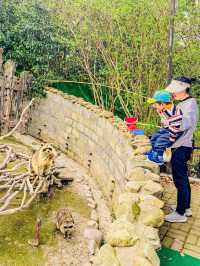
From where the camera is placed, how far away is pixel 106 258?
307 cm

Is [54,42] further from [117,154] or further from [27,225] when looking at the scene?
[27,225]

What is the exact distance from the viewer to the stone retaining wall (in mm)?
3324

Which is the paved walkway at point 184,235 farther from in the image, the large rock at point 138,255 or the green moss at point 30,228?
the green moss at point 30,228

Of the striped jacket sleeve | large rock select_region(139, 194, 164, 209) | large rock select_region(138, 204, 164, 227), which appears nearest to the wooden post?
the striped jacket sleeve

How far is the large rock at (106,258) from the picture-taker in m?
3.01

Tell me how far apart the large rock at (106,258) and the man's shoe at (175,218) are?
1.85 meters

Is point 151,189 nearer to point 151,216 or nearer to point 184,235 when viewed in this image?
point 151,216

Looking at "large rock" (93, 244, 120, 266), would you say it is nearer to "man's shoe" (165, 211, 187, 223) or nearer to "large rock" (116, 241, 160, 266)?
"large rock" (116, 241, 160, 266)

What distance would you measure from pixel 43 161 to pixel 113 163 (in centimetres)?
133

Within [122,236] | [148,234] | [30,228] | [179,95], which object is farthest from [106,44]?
[122,236]

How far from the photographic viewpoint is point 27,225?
6.71 meters

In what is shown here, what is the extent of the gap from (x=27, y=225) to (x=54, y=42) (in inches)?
288

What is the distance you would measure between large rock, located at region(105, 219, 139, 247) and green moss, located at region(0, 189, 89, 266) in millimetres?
2614

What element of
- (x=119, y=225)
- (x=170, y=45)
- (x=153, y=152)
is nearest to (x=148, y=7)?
(x=170, y=45)
